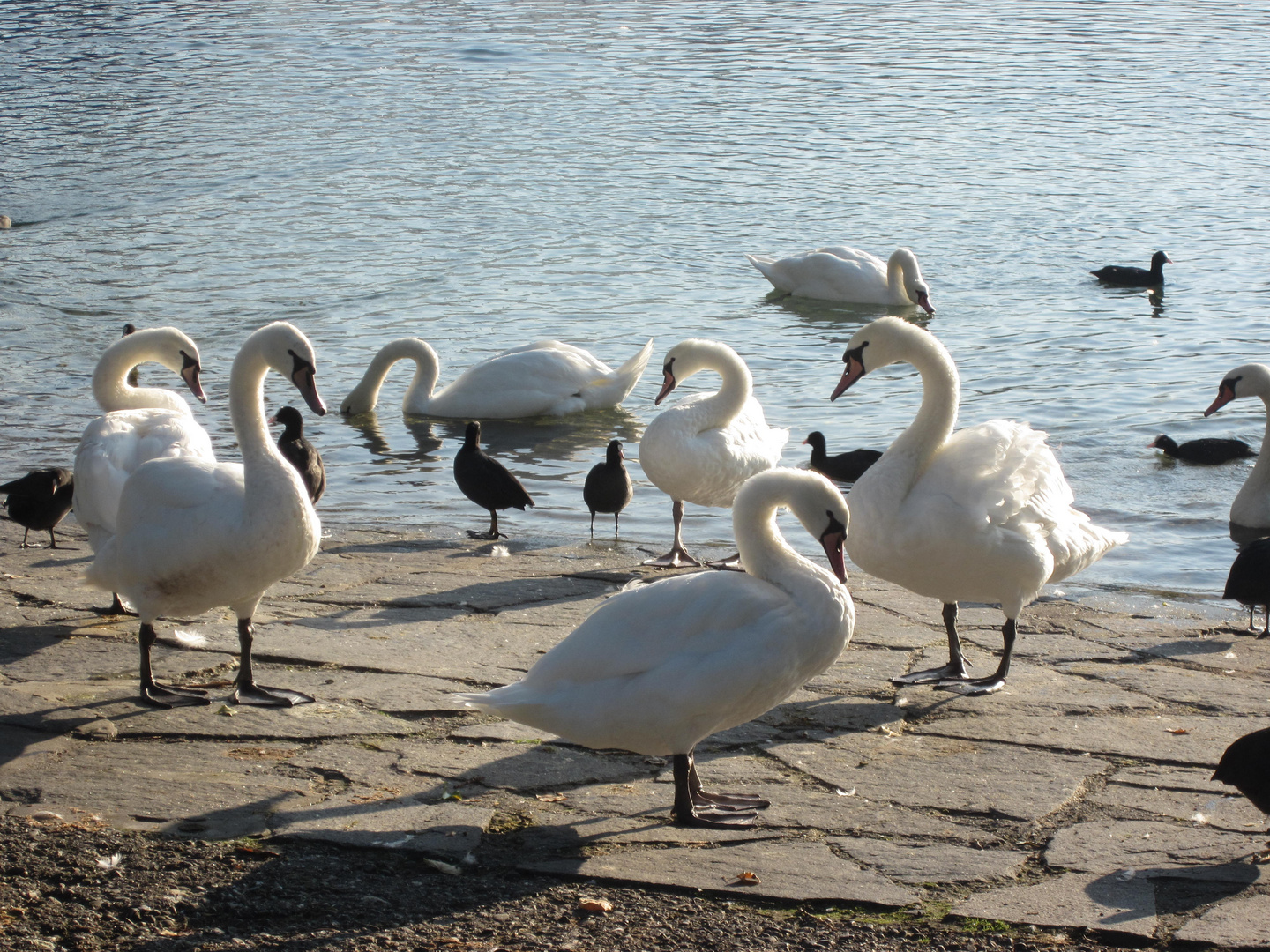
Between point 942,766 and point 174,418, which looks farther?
point 174,418

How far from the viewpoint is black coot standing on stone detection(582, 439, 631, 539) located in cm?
798

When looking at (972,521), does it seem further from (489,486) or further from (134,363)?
(134,363)

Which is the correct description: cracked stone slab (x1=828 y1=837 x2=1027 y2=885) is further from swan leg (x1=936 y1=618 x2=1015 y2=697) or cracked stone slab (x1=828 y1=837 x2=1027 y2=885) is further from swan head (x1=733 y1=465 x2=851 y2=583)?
swan leg (x1=936 y1=618 x2=1015 y2=697)

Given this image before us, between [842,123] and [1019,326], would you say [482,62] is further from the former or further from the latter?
[1019,326]

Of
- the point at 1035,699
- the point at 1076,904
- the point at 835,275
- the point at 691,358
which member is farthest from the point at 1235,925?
the point at 835,275

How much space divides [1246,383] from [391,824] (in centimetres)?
802

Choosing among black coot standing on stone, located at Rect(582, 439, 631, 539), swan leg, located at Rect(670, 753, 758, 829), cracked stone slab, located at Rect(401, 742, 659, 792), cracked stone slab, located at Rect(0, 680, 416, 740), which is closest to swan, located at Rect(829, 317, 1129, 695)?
cracked stone slab, located at Rect(401, 742, 659, 792)

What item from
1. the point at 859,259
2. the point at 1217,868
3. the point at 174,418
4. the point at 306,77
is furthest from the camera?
the point at 306,77

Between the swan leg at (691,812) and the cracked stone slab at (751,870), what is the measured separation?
126 millimetres

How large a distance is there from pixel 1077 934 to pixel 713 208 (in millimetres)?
16255

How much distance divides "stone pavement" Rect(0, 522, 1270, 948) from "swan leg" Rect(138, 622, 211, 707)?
0.09 metres

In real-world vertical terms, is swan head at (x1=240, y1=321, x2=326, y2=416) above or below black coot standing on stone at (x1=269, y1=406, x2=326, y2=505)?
above

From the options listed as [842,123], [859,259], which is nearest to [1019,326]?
[859,259]

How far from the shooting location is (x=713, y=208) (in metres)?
19.0
